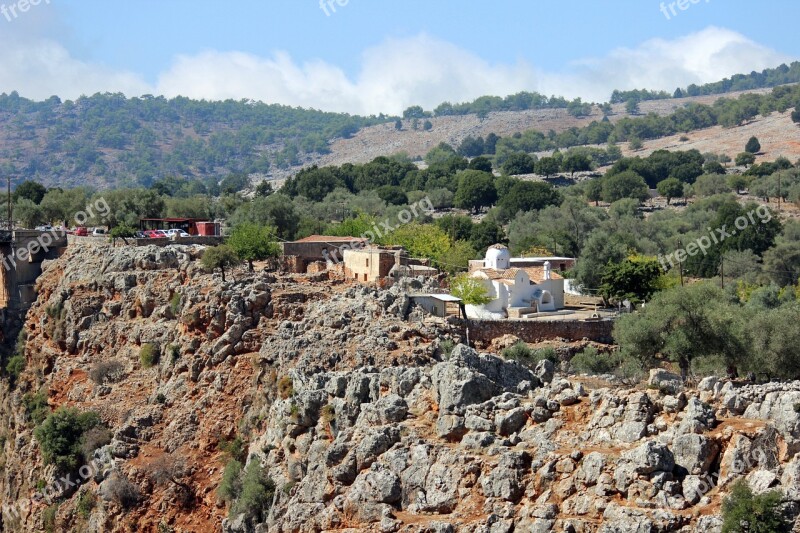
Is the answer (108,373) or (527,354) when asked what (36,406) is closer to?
(108,373)

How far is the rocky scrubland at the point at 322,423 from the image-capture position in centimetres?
2014

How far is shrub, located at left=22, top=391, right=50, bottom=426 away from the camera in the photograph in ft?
131

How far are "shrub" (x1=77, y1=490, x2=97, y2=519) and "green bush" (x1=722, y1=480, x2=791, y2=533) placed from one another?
785 inches

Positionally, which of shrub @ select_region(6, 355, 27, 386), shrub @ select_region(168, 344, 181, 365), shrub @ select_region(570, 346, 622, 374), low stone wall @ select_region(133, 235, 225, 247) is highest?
low stone wall @ select_region(133, 235, 225, 247)

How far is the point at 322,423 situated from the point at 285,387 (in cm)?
405

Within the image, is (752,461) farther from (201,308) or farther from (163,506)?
(201,308)

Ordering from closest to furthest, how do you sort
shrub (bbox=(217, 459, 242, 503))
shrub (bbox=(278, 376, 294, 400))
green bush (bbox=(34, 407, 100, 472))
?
shrub (bbox=(217, 459, 242, 503)), shrub (bbox=(278, 376, 294, 400)), green bush (bbox=(34, 407, 100, 472))

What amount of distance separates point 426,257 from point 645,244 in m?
19.5

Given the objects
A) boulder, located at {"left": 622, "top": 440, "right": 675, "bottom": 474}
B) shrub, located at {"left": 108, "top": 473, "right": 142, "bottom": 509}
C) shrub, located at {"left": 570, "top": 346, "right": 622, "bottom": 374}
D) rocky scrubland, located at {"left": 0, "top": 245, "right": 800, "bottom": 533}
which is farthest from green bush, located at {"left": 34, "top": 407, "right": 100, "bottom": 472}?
boulder, located at {"left": 622, "top": 440, "right": 675, "bottom": 474}

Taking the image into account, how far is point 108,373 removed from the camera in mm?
38469

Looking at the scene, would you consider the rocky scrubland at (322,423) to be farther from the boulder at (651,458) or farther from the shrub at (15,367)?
the shrub at (15,367)

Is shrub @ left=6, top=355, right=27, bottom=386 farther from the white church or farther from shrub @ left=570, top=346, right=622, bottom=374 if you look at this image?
shrub @ left=570, top=346, right=622, bottom=374

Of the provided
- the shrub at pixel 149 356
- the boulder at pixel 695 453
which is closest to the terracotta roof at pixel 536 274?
the shrub at pixel 149 356

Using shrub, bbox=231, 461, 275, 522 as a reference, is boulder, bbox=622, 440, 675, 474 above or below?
above
